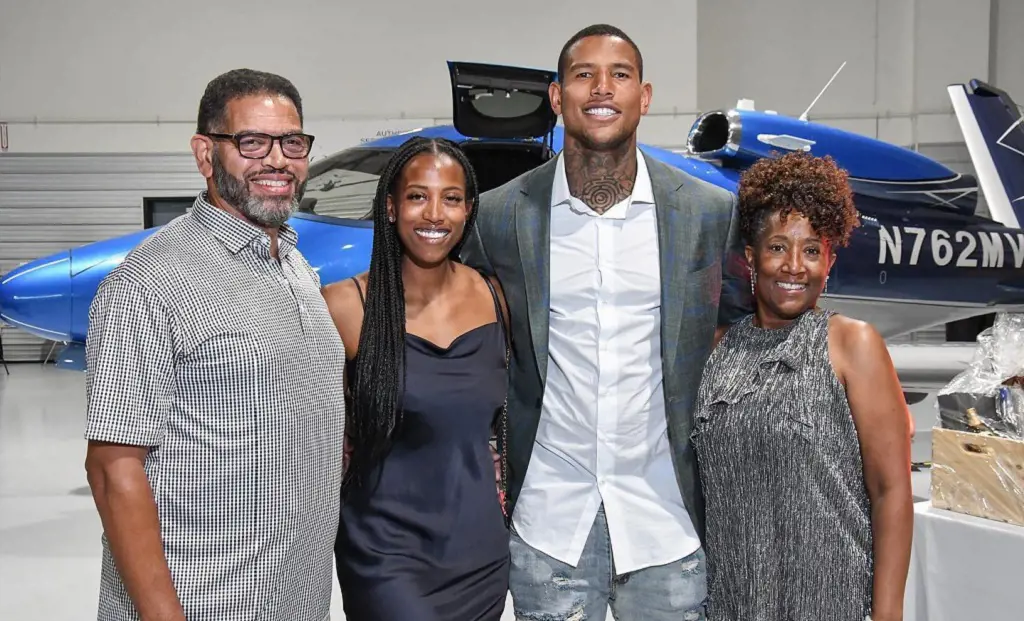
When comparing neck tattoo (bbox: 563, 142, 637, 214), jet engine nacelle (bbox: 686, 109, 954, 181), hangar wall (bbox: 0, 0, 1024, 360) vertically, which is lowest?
neck tattoo (bbox: 563, 142, 637, 214)

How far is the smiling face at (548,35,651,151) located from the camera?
2121mm

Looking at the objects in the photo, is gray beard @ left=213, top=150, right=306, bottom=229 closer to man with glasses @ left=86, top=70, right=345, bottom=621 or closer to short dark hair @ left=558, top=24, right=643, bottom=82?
man with glasses @ left=86, top=70, right=345, bottom=621

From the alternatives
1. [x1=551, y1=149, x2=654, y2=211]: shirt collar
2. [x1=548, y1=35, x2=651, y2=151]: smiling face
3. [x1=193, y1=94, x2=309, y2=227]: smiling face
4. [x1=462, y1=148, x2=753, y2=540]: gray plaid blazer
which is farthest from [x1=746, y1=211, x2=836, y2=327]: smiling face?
[x1=193, y1=94, x2=309, y2=227]: smiling face

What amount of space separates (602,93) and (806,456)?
93cm

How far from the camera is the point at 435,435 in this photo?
190cm

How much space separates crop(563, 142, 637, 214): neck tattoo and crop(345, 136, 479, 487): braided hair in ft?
0.89

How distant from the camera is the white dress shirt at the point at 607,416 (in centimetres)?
201

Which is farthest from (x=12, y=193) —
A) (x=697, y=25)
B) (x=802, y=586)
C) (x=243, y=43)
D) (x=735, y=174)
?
(x=802, y=586)

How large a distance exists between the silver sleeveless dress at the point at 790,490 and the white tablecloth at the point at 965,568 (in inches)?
31.7

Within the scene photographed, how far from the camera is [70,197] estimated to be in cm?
1372

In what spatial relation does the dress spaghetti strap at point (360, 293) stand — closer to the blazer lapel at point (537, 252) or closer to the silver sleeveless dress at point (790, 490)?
the blazer lapel at point (537, 252)

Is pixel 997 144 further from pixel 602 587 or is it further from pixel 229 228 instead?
pixel 229 228

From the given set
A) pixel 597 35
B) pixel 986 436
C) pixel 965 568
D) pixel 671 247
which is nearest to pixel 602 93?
pixel 597 35

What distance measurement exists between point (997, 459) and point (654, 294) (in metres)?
1.16
